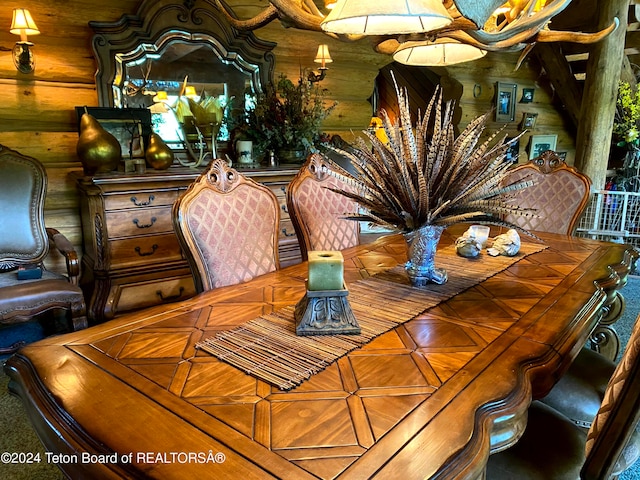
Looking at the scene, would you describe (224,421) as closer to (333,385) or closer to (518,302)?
(333,385)

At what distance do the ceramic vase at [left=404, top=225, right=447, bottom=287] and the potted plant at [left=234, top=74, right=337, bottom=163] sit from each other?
2056 millimetres

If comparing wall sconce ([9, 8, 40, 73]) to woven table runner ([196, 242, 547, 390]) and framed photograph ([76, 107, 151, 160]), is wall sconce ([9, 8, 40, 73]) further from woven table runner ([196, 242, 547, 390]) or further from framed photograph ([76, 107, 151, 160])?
woven table runner ([196, 242, 547, 390])

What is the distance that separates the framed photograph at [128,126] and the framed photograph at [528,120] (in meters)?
4.34

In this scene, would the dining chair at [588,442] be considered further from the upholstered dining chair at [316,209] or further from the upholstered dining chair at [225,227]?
the upholstered dining chair at [316,209]

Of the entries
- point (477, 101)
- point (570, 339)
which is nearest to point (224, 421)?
point (570, 339)

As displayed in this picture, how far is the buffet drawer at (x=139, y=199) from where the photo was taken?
2641 mm

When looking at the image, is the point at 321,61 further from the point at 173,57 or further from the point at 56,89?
the point at 56,89

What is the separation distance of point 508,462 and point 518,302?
0.48 metres

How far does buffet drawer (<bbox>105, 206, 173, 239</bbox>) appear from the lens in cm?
267

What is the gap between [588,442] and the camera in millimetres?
889

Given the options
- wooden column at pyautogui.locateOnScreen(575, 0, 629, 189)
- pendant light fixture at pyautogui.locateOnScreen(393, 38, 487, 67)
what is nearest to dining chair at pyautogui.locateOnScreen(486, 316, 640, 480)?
pendant light fixture at pyautogui.locateOnScreen(393, 38, 487, 67)

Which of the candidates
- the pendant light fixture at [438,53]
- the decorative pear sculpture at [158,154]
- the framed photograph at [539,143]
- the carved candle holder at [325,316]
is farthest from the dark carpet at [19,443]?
the framed photograph at [539,143]

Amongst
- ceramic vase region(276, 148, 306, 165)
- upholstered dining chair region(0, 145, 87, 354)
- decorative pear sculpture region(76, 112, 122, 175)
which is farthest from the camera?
ceramic vase region(276, 148, 306, 165)

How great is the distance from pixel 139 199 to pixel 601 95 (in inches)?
154
